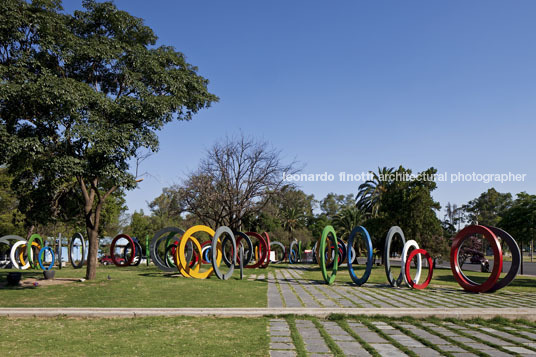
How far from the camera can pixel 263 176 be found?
33.9 metres

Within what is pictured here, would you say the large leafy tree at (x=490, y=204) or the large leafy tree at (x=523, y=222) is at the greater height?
the large leafy tree at (x=490, y=204)

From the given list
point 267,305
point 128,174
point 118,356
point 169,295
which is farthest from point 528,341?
point 128,174

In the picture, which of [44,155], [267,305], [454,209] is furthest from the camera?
[454,209]

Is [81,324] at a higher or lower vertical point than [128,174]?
lower

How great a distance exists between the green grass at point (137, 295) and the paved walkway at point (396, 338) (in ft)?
12.3

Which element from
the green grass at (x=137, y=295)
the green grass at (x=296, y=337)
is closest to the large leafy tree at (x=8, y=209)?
the green grass at (x=137, y=295)

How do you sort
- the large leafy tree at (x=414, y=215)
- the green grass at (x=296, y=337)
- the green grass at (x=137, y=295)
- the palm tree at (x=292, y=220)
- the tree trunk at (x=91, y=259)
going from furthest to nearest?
the palm tree at (x=292, y=220) < the large leafy tree at (x=414, y=215) < the tree trunk at (x=91, y=259) < the green grass at (x=137, y=295) < the green grass at (x=296, y=337)

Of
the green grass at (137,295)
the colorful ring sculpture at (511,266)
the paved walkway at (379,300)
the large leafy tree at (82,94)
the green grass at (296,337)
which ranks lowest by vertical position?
the green grass at (137,295)

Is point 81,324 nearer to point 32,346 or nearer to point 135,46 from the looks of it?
point 32,346

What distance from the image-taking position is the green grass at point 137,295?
13000 millimetres

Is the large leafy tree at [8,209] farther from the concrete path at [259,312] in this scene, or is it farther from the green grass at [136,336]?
the green grass at [136,336]

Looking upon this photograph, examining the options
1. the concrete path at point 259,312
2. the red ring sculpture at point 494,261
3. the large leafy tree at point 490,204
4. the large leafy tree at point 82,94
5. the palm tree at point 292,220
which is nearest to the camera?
the concrete path at point 259,312

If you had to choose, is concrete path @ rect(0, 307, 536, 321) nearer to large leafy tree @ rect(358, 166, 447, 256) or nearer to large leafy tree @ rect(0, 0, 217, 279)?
large leafy tree @ rect(0, 0, 217, 279)

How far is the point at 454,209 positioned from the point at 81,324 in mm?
105560
